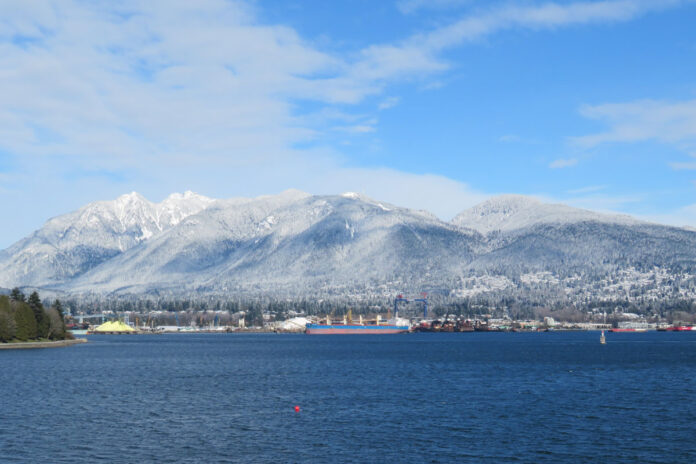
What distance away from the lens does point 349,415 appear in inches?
2648

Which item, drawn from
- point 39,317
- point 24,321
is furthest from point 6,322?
point 39,317

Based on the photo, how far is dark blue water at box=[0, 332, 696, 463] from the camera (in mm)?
51156

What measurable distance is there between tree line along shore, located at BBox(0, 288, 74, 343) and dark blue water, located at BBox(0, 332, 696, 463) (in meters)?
47.1

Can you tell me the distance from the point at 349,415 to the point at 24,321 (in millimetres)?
123201

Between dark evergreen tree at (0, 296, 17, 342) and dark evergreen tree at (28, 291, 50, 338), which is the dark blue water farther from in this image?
dark evergreen tree at (28, 291, 50, 338)

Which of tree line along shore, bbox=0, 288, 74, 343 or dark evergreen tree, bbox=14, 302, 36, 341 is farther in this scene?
dark evergreen tree, bbox=14, 302, 36, 341

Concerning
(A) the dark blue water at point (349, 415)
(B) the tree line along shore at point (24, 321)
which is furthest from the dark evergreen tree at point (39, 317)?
(A) the dark blue water at point (349, 415)

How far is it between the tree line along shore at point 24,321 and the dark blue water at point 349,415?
47094 millimetres

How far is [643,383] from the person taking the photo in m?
94.6

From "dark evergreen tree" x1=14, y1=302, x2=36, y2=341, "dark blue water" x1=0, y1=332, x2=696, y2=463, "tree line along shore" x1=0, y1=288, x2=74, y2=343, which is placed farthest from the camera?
"dark evergreen tree" x1=14, y1=302, x2=36, y2=341

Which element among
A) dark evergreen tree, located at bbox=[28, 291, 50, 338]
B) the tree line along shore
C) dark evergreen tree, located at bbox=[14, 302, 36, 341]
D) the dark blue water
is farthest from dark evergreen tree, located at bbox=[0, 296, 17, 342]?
the dark blue water

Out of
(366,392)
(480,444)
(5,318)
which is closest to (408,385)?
(366,392)

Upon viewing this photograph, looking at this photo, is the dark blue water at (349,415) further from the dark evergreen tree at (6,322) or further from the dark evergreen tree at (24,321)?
the dark evergreen tree at (24,321)

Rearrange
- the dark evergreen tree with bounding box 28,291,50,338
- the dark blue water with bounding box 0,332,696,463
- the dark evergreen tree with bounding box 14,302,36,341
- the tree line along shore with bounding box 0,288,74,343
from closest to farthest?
1. the dark blue water with bounding box 0,332,696,463
2. the tree line along shore with bounding box 0,288,74,343
3. the dark evergreen tree with bounding box 14,302,36,341
4. the dark evergreen tree with bounding box 28,291,50,338
